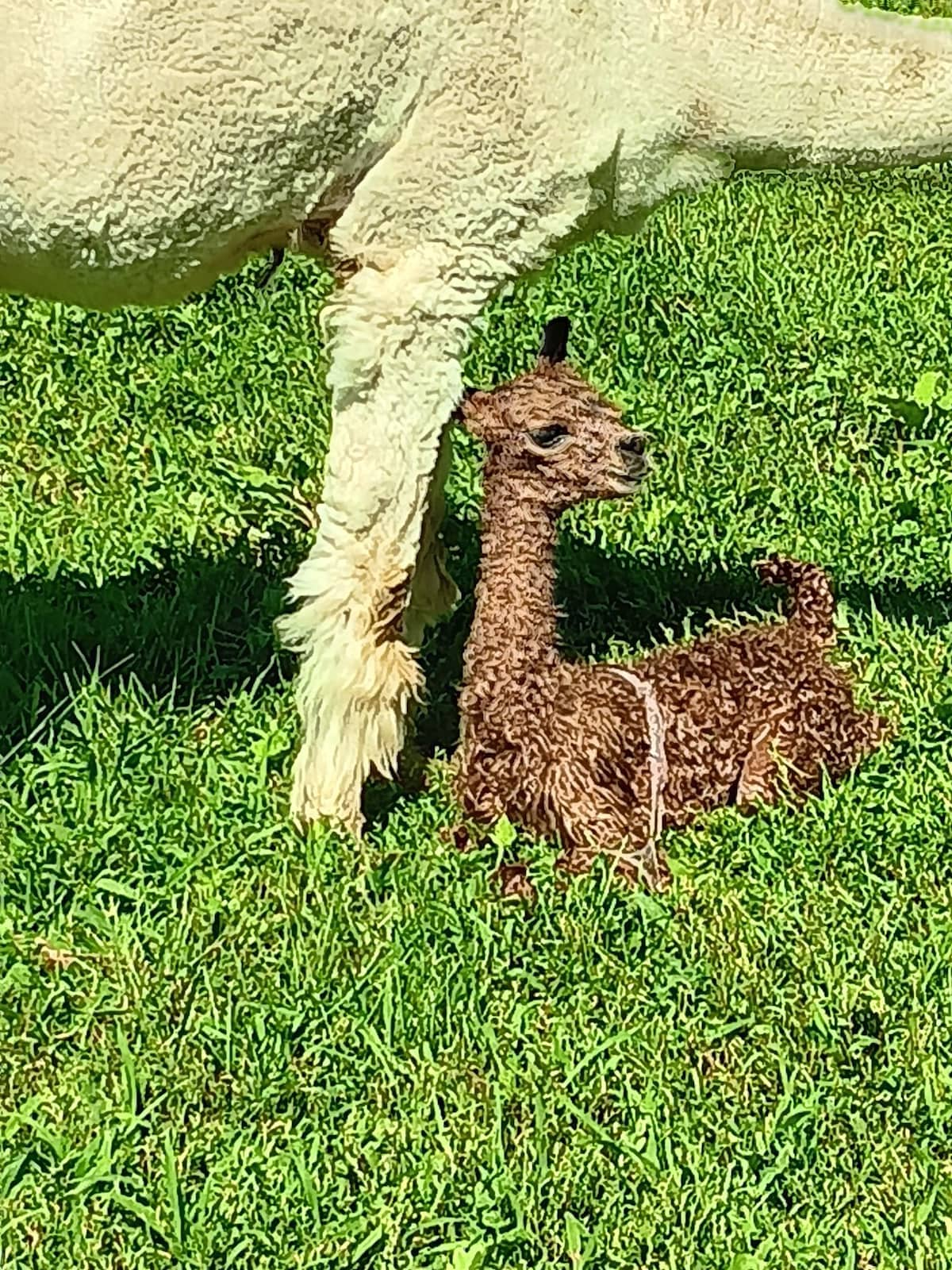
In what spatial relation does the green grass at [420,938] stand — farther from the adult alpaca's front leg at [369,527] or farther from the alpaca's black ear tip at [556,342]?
the alpaca's black ear tip at [556,342]

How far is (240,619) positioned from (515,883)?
113 centimetres

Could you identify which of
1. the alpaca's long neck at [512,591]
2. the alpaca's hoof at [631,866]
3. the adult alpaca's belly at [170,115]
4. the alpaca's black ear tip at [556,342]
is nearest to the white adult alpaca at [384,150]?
the adult alpaca's belly at [170,115]

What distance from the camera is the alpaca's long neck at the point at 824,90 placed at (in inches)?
148

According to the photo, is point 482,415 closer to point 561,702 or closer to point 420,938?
point 561,702

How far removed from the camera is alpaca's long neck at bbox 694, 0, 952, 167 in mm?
3754

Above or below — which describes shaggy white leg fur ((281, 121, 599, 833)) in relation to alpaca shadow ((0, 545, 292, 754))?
above

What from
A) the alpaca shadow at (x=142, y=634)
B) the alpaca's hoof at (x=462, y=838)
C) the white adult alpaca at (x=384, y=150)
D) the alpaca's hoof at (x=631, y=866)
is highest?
the white adult alpaca at (x=384, y=150)

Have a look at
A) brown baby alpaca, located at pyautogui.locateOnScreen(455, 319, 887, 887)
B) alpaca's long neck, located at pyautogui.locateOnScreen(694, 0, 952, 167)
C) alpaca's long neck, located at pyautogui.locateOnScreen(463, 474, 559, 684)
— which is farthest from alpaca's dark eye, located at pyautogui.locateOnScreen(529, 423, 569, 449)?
alpaca's long neck, located at pyautogui.locateOnScreen(694, 0, 952, 167)

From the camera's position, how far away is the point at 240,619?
15.7 feet

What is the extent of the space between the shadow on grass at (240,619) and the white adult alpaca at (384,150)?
0.55m

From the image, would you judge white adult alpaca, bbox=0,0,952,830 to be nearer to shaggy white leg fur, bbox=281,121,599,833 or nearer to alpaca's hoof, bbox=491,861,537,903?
shaggy white leg fur, bbox=281,121,599,833

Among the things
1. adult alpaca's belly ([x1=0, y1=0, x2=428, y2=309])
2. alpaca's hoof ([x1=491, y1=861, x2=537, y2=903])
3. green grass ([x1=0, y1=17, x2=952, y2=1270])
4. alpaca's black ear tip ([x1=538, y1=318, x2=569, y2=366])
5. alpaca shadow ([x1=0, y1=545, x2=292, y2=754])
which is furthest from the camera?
alpaca shadow ([x1=0, y1=545, x2=292, y2=754])

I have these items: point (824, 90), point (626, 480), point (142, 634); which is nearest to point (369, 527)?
point (626, 480)

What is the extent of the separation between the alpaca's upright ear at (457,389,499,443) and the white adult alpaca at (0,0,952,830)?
0.16 m
